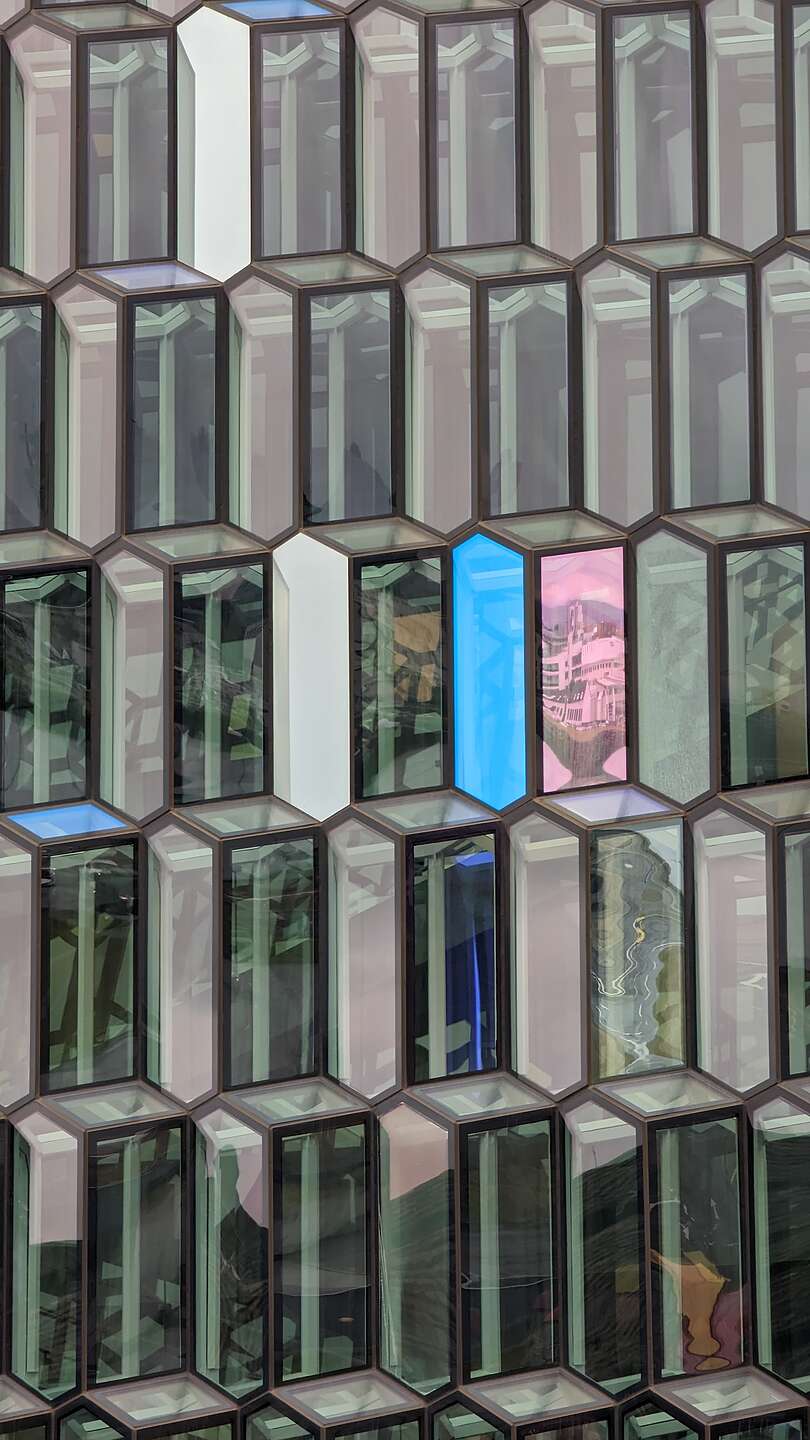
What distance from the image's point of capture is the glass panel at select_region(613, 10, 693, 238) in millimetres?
1112

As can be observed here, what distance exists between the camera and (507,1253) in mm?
1088

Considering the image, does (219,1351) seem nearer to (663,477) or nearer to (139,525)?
(139,525)

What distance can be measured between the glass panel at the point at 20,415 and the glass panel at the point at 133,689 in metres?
0.08

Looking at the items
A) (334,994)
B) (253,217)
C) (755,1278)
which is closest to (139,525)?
(253,217)

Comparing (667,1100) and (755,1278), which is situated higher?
(667,1100)

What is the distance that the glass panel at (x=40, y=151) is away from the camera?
1.11 meters

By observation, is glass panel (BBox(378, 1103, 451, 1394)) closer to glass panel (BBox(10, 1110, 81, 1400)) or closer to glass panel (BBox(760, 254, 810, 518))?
glass panel (BBox(10, 1110, 81, 1400))

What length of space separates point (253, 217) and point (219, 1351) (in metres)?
0.91

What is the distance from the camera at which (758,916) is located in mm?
1099

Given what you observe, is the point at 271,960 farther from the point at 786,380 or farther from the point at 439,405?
the point at 786,380

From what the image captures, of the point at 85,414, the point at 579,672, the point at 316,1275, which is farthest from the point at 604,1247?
the point at 85,414

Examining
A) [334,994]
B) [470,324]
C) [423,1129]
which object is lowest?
[423,1129]

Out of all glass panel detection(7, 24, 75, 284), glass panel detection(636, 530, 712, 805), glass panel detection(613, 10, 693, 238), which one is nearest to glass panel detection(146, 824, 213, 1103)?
glass panel detection(636, 530, 712, 805)

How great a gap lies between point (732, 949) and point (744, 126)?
0.67 meters
